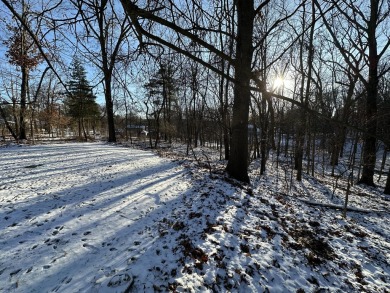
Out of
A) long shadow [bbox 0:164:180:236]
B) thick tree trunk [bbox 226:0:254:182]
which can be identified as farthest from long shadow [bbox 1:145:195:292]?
thick tree trunk [bbox 226:0:254:182]

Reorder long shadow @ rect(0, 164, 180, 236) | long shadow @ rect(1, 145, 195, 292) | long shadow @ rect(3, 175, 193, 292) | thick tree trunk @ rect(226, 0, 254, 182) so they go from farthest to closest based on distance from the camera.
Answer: thick tree trunk @ rect(226, 0, 254, 182) → long shadow @ rect(0, 164, 180, 236) → long shadow @ rect(1, 145, 195, 292) → long shadow @ rect(3, 175, 193, 292)

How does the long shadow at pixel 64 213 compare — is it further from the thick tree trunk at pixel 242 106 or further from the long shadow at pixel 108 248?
the thick tree trunk at pixel 242 106

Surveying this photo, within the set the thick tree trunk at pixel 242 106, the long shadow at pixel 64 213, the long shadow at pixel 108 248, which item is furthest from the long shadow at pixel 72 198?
the thick tree trunk at pixel 242 106

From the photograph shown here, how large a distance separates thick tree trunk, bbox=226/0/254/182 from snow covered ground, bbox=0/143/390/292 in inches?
45.4

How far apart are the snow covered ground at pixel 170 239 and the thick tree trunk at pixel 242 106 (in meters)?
1.15

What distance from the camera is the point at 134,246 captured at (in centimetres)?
299

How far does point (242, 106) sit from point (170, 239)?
462 cm

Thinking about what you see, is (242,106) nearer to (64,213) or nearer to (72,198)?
(72,198)

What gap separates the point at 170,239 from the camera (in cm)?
327

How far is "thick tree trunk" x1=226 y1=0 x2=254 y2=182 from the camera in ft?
18.4

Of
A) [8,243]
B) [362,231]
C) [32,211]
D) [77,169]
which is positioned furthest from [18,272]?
[362,231]

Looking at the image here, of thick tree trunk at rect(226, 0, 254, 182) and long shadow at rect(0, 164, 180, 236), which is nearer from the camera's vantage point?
long shadow at rect(0, 164, 180, 236)

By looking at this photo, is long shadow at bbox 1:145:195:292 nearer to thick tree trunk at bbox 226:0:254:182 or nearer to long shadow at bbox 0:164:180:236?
long shadow at bbox 0:164:180:236

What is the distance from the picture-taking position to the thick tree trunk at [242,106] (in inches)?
220
